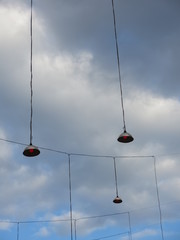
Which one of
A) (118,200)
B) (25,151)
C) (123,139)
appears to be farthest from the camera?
(118,200)

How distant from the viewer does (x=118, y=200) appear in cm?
1703

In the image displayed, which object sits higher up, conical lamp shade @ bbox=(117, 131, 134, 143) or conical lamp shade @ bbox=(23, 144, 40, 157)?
conical lamp shade @ bbox=(117, 131, 134, 143)

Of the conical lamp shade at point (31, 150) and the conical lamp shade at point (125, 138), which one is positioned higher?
the conical lamp shade at point (125, 138)

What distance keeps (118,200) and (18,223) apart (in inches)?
346

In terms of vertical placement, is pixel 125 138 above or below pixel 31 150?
above

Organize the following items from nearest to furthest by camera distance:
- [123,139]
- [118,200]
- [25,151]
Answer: [25,151] → [123,139] → [118,200]

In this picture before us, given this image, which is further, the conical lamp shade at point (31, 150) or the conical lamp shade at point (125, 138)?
the conical lamp shade at point (125, 138)

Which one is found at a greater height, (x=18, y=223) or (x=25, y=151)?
(x=18, y=223)

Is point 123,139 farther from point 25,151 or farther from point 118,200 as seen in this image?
point 118,200

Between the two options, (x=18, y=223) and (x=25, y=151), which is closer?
(x=25, y=151)

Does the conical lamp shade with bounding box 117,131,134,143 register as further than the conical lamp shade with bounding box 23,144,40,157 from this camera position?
Yes

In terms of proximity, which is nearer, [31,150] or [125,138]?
[31,150]

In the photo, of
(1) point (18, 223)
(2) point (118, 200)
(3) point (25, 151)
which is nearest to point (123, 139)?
(3) point (25, 151)

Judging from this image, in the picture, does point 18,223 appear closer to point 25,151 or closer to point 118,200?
point 118,200
